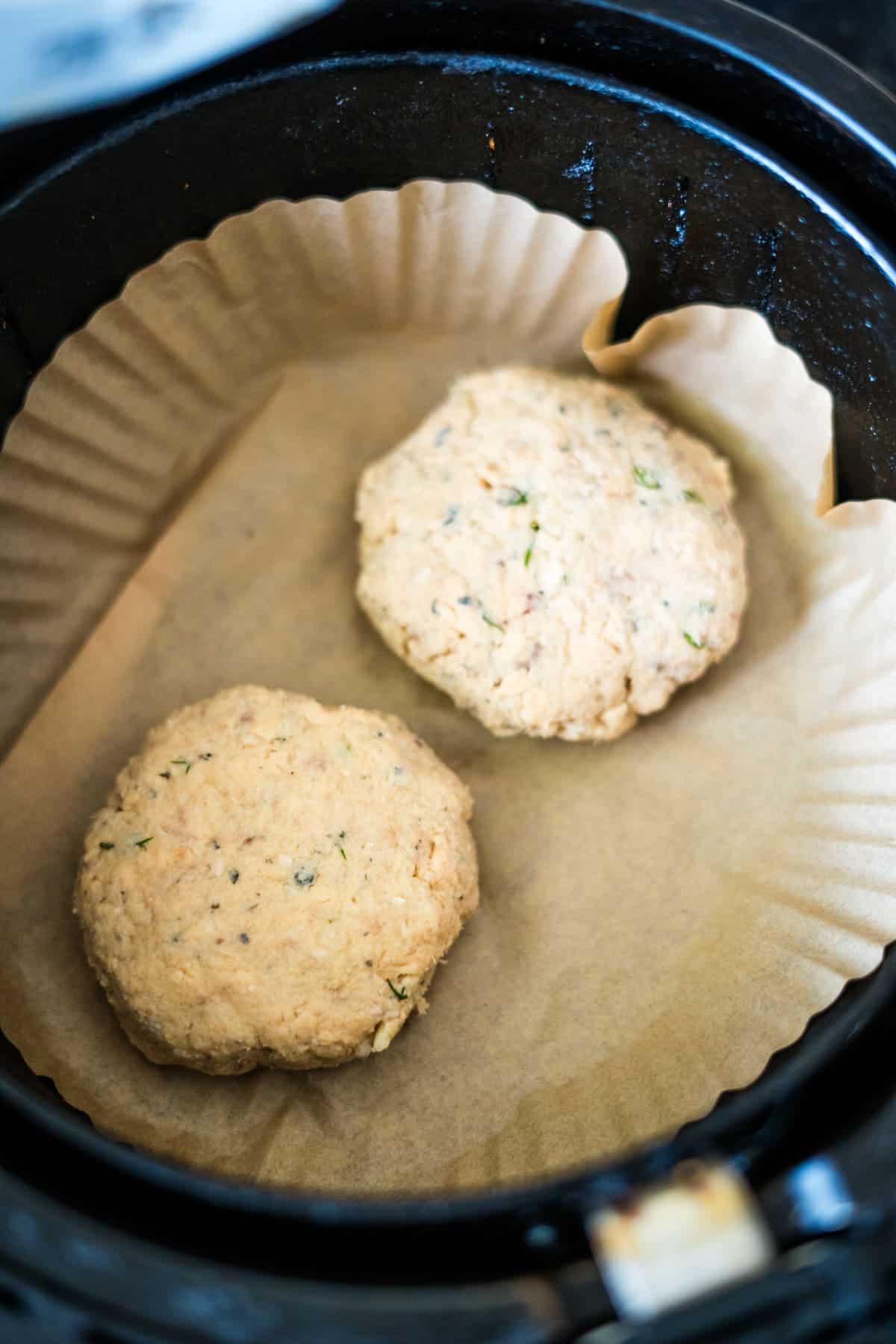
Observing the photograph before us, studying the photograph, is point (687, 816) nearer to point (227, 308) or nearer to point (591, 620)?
point (591, 620)

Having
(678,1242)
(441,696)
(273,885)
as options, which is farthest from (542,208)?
(678,1242)

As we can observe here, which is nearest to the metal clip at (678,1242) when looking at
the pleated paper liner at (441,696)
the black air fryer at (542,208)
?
the black air fryer at (542,208)

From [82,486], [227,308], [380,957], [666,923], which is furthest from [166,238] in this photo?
[666,923]

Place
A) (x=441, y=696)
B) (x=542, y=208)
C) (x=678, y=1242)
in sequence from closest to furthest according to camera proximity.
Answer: (x=678, y=1242) → (x=542, y=208) → (x=441, y=696)

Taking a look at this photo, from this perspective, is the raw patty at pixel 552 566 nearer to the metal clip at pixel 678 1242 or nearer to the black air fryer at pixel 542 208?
the black air fryer at pixel 542 208

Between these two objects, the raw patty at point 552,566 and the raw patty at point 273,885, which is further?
the raw patty at point 552,566

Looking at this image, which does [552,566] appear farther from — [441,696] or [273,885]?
[273,885]

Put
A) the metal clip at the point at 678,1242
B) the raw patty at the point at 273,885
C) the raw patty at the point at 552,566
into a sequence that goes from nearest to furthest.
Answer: the metal clip at the point at 678,1242
the raw patty at the point at 273,885
the raw patty at the point at 552,566
